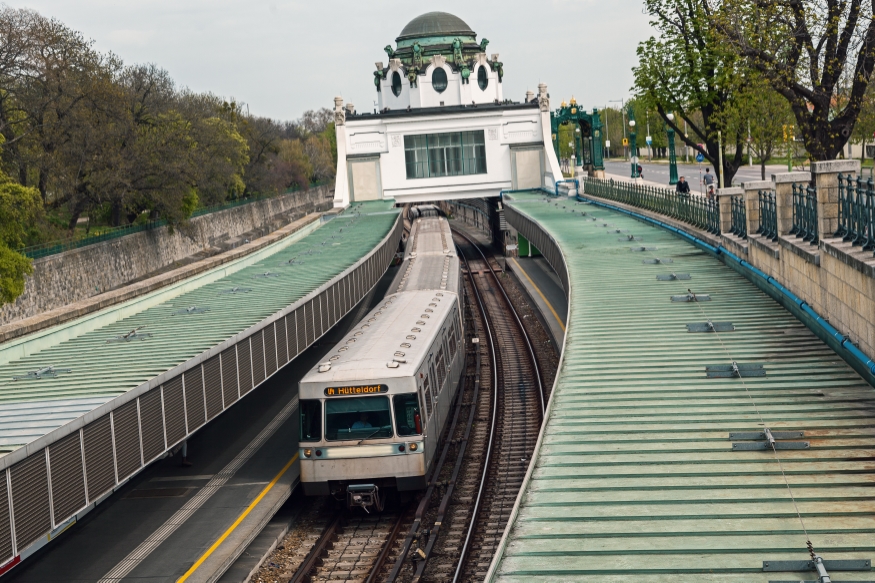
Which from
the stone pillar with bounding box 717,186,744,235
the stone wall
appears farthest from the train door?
the stone wall

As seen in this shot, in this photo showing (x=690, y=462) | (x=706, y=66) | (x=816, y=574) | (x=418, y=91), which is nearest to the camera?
(x=816, y=574)

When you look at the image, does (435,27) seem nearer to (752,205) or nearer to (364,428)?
(752,205)

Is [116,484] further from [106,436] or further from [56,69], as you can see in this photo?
[56,69]

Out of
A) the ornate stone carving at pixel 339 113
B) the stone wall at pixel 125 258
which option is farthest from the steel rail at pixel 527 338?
the stone wall at pixel 125 258

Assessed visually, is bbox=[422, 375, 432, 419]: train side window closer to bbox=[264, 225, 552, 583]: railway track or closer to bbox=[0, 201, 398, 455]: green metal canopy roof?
bbox=[264, 225, 552, 583]: railway track

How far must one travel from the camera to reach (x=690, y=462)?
10.8 meters

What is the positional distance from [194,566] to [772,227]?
1272 centimetres

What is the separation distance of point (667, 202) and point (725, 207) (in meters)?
10.0

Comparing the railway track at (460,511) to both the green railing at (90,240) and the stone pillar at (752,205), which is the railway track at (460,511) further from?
the green railing at (90,240)

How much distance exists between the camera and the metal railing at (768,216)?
65.2 ft

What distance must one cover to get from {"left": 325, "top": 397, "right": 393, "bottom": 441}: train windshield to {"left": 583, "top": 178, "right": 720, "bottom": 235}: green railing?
1270cm

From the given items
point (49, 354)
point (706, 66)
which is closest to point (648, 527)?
point (49, 354)

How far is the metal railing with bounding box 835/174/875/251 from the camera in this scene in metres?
13.3

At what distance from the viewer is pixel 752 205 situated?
71.3ft
